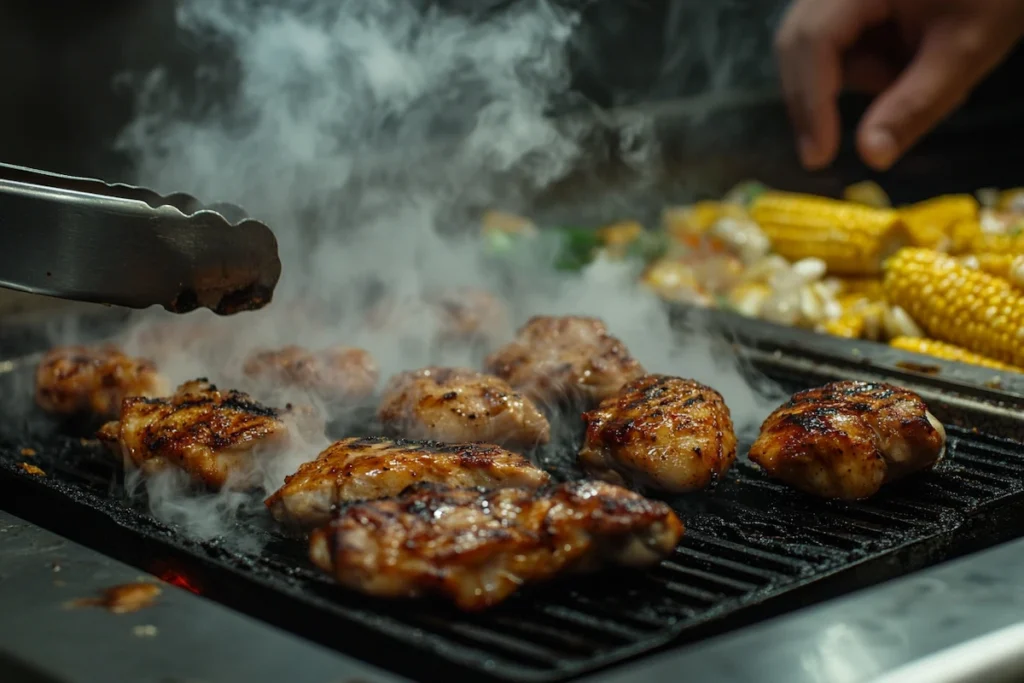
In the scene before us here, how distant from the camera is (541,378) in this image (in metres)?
3.61

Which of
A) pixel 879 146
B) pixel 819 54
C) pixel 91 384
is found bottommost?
pixel 91 384

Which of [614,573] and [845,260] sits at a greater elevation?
[845,260]

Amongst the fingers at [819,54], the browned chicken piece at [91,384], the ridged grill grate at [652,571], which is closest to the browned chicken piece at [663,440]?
the ridged grill grate at [652,571]

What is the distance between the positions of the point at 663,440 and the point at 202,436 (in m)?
1.26

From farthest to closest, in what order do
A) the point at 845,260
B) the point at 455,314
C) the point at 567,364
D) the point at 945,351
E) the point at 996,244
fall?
the point at 845,260
the point at 996,244
the point at 455,314
the point at 945,351
the point at 567,364

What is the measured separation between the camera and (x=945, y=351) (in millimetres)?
4094

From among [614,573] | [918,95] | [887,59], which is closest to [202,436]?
[614,573]

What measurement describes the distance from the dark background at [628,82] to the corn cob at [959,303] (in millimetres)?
2871

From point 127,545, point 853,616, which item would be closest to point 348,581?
point 127,545

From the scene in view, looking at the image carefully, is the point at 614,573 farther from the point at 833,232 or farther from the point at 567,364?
the point at 833,232

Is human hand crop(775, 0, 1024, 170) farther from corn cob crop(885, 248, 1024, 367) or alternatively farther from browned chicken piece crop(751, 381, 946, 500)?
browned chicken piece crop(751, 381, 946, 500)

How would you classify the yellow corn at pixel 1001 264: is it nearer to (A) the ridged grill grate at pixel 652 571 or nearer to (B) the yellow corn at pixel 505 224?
(A) the ridged grill grate at pixel 652 571

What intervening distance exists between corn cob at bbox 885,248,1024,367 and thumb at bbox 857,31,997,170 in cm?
76

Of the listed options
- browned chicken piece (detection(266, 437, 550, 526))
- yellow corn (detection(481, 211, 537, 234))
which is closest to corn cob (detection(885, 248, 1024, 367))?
yellow corn (detection(481, 211, 537, 234))
